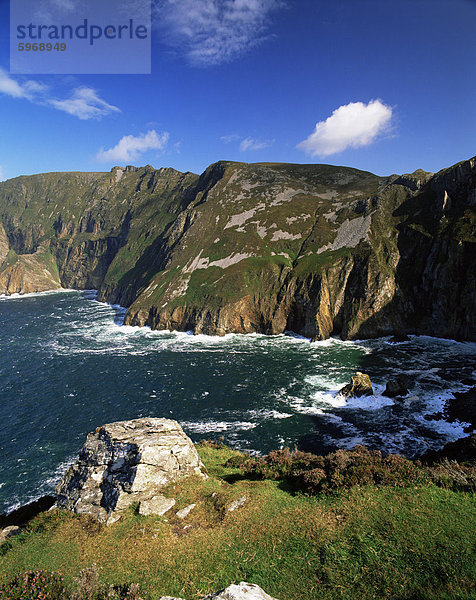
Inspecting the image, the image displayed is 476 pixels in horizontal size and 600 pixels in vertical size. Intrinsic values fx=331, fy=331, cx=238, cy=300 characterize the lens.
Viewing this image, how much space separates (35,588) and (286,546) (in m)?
10.4

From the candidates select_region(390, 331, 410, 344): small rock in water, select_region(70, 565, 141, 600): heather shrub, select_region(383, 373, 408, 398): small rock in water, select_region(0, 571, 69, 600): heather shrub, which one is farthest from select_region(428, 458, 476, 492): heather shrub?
select_region(390, 331, 410, 344): small rock in water

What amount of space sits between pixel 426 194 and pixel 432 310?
43865 mm

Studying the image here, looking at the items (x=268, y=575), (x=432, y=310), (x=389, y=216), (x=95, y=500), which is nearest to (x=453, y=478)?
(x=268, y=575)

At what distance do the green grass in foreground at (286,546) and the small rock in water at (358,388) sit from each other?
37485 millimetres

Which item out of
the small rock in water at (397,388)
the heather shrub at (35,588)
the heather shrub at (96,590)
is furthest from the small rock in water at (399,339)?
the heather shrub at (35,588)

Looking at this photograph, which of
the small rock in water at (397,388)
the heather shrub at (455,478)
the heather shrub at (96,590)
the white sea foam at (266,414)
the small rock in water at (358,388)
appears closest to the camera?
the heather shrub at (96,590)

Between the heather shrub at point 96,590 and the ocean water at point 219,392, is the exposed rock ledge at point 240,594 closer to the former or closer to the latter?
the heather shrub at point 96,590

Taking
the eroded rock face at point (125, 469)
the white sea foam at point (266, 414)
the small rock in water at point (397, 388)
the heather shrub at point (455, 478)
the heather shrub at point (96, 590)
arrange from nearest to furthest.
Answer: the heather shrub at point (96, 590), the heather shrub at point (455, 478), the eroded rock face at point (125, 469), the white sea foam at point (266, 414), the small rock in water at point (397, 388)

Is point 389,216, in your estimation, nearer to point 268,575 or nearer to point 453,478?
point 453,478

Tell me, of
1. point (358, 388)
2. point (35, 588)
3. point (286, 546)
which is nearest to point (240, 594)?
point (286, 546)

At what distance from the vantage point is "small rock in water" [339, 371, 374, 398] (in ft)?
179

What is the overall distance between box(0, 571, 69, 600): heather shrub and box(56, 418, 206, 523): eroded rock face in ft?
19.4

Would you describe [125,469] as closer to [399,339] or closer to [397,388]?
[397,388]

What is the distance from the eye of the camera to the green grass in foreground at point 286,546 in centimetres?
1265
